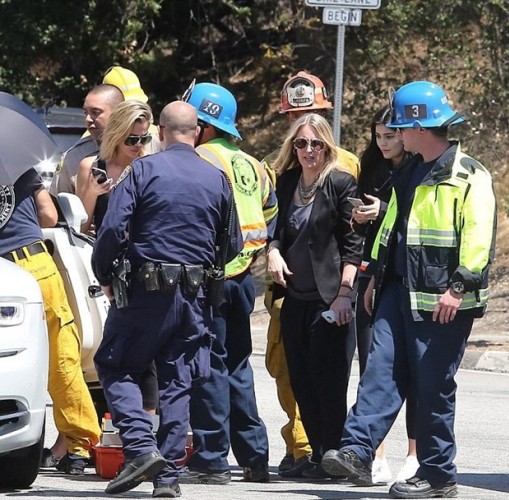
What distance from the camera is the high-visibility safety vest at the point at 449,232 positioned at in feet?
21.6

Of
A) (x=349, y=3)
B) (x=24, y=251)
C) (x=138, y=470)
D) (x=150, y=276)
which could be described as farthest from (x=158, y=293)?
(x=349, y=3)

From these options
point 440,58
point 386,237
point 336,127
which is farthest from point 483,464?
point 440,58

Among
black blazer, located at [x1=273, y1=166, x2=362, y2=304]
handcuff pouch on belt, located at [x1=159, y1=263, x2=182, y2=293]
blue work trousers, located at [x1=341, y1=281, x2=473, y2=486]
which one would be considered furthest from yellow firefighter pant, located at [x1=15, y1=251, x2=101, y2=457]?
blue work trousers, located at [x1=341, y1=281, x2=473, y2=486]

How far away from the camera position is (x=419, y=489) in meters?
6.74

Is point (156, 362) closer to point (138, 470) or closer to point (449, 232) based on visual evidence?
point (138, 470)

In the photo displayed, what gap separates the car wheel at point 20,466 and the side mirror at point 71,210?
1.13 metres

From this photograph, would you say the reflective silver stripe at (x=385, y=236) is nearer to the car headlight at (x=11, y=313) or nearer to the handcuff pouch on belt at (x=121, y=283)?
the handcuff pouch on belt at (x=121, y=283)

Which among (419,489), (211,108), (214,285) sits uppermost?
(211,108)

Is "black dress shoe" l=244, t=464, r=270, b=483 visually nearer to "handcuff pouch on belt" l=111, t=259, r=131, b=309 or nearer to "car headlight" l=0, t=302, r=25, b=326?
"handcuff pouch on belt" l=111, t=259, r=131, b=309

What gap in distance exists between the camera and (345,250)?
7711 mm

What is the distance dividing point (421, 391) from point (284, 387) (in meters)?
1.55

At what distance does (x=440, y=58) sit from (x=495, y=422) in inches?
350

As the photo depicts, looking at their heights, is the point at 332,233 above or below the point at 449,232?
below

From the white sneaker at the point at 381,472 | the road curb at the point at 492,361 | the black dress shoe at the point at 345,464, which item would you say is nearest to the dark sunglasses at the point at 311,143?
the white sneaker at the point at 381,472
